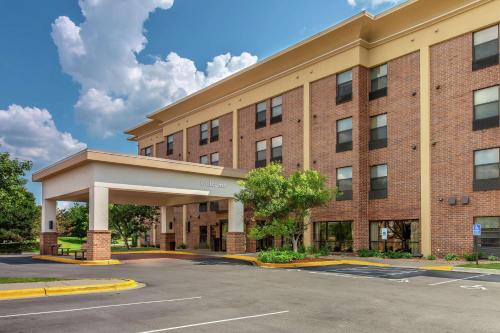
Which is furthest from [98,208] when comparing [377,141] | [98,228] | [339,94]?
[377,141]

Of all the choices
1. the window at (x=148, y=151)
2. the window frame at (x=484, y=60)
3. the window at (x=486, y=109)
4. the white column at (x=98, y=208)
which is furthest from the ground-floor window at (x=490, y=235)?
the window at (x=148, y=151)

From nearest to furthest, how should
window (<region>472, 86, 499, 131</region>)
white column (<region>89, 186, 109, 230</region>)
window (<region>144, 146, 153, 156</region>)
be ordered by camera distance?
window (<region>472, 86, 499, 131</region>)
white column (<region>89, 186, 109, 230</region>)
window (<region>144, 146, 153, 156</region>)

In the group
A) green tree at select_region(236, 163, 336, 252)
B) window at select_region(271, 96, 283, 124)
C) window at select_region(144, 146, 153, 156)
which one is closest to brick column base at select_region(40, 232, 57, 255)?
green tree at select_region(236, 163, 336, 252)

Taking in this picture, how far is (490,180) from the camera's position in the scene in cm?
2617

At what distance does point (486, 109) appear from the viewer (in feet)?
88.0

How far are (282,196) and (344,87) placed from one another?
32.7 feet

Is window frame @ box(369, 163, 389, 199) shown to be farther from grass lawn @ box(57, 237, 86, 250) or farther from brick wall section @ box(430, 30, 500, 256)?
grass lawn @ box(57, 237, 86, 250)

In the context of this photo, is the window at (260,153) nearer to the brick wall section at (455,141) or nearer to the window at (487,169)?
the brick wall section at (455,141)

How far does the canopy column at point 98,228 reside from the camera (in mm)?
27438

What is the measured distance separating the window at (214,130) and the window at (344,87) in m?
15.4

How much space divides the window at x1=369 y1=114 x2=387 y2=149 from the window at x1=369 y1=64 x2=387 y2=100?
1471mm

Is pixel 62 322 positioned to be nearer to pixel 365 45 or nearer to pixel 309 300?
pixel 309 300

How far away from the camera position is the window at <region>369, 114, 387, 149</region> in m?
32.0

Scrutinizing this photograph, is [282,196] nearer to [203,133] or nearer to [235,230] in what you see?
[235,230]
